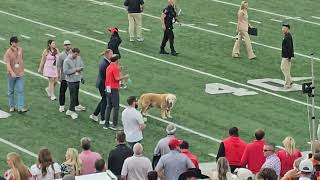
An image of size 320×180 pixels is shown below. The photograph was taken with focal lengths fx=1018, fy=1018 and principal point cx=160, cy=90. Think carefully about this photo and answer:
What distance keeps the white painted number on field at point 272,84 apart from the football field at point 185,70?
3cm

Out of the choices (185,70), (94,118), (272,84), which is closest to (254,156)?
(94,118)

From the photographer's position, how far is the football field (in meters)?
22.6

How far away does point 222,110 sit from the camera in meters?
24.5

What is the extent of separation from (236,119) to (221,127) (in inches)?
29.2

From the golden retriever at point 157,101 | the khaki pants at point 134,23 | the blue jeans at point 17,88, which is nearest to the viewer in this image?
the golden retriever at point 157,101

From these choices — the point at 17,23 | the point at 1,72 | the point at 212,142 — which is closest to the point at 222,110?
the point at 212,142

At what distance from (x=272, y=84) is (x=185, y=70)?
2493mm

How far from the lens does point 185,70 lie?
91.9 feet

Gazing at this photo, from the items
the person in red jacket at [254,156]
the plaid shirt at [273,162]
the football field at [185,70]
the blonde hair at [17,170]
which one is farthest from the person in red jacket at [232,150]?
the blonde hair at [17,170]

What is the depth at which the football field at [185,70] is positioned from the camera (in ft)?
74.3

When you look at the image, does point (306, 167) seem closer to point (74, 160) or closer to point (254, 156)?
point (254, 156)

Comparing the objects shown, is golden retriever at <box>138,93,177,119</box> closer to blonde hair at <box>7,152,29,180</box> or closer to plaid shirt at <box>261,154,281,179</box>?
plaid shirt at <box>261,154,281,179</box>

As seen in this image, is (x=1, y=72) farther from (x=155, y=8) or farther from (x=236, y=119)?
(x=155, y=8)

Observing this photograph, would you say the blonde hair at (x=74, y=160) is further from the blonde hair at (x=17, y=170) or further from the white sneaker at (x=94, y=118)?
the white sneaker at (x=94, y=118)
